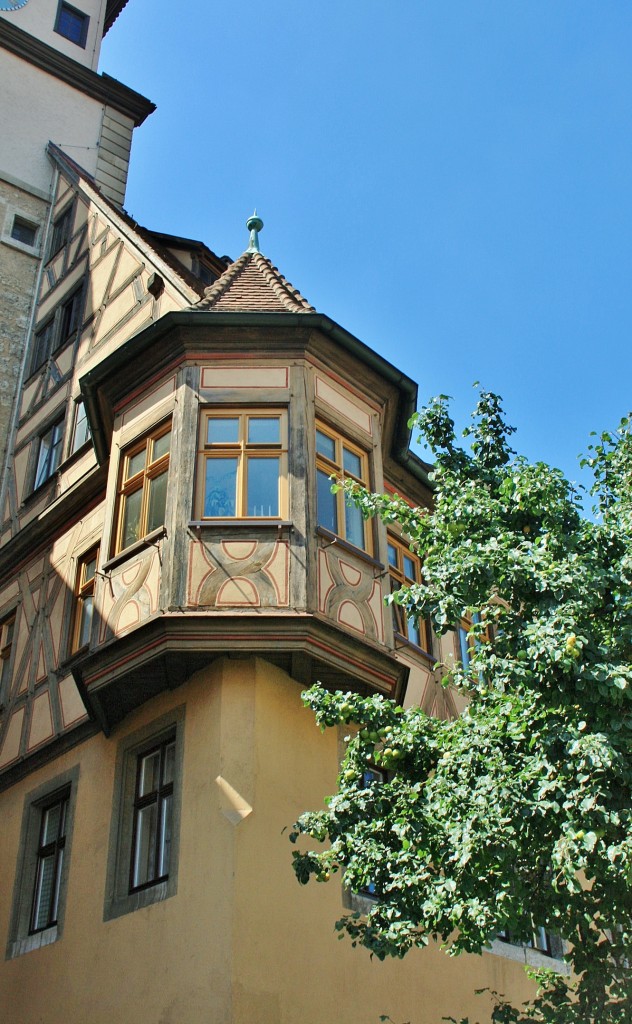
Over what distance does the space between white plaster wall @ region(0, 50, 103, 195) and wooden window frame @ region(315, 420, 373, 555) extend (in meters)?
11.8

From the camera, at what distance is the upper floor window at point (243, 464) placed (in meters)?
12.2

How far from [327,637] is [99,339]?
24.7 feet

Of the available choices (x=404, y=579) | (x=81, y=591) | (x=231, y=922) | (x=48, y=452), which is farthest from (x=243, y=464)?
(x=48, y=452)

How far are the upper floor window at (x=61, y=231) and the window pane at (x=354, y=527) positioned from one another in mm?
10257

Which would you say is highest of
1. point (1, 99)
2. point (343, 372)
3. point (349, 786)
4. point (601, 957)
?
point (1, 99)

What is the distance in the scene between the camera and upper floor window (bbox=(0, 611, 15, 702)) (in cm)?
1569

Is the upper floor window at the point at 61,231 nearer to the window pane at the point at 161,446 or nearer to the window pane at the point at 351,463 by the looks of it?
the window pane at the point at 161,446

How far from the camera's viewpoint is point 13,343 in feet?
67.4

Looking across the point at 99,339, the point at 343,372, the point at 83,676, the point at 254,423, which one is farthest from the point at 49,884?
the point at 99,339

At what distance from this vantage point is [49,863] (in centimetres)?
1301

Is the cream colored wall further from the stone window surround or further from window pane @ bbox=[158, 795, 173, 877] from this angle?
window pane @ bbox=[158, 795, 173, 877]

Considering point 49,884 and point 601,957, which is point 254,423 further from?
point 601,957

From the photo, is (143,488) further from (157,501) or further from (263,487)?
(263,487)

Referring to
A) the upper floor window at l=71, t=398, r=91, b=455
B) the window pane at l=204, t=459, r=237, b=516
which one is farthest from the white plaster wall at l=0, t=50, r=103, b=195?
the window pane at l=204, t=459, r=237, b=516
